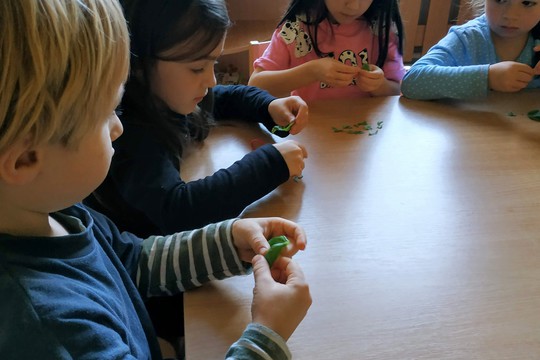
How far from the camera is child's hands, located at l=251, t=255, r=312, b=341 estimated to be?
0.54m

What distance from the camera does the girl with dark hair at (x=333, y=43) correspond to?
4.16ft

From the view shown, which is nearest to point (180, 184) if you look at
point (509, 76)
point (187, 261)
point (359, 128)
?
point (187, 261)

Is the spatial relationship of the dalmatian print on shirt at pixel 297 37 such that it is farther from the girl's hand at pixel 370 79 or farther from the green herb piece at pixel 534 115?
the green herb piece at pixel 534 115

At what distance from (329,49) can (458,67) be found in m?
0.37

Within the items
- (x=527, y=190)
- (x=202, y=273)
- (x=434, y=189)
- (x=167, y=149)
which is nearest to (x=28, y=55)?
(x=202, y=273)

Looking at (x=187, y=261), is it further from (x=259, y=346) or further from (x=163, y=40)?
(x=163, y=40)

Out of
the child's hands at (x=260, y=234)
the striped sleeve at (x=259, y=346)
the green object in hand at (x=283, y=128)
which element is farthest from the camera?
the green object in hand at (x=283, y=128)

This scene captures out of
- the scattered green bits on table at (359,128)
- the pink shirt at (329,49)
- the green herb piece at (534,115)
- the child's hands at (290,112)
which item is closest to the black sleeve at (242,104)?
the child's hands at (290,112)

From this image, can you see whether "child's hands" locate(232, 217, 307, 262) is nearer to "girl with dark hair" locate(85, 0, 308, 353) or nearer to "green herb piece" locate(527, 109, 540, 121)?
"girl with dark hair" locate(85, 0, 308, 353)

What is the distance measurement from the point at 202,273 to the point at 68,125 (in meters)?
0.29

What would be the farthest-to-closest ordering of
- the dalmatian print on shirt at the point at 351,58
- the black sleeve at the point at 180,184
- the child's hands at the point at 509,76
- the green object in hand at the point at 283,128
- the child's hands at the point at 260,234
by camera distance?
1. the dalmatian print on shirt at the point at 351,58
2. the child's hands at the point at 509,76
3. the green object in hand at the point at 283,128
4. the black sleeve at the point at 180,184
5. the child's hands at the point at 260,234

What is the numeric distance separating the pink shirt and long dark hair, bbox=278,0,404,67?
0.02 metres

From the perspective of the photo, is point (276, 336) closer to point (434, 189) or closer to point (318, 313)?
point (318, 313)

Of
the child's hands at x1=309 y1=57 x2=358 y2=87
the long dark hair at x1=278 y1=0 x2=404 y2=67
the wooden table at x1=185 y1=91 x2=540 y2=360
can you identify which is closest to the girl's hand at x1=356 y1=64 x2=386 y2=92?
the child's hands at x1=309 y1=57 x2=358 y2=87
